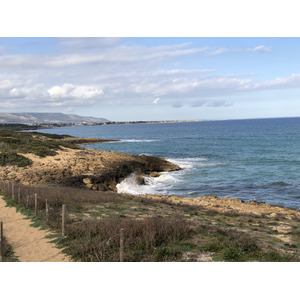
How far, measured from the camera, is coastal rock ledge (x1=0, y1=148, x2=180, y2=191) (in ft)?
103

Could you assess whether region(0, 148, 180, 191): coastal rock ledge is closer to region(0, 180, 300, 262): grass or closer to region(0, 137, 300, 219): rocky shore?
region(0, 137, 300, 219): rocky shore

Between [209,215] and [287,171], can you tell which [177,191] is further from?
[287,171]

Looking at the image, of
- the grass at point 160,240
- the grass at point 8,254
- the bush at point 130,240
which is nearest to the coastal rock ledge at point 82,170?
the grass at point 160,240

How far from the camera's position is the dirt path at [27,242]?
10641 mm

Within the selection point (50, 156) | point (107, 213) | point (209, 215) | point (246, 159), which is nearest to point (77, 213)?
point (107, 213)

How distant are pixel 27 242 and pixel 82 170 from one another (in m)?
23.4

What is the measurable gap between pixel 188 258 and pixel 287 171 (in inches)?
1377

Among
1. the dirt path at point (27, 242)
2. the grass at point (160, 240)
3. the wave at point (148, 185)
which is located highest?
the grass at point (160, 240)

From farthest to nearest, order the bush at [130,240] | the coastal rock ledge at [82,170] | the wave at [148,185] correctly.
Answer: the wave at [148,185] < the coastal rock ledge at [82,170] < the bush at [130,240]

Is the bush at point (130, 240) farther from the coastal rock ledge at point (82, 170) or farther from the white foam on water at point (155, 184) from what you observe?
the white foam on water at point (155, 184)

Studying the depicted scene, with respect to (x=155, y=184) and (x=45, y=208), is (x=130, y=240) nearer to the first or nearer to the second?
(x=45, y=208)

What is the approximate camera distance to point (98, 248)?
1035 cm

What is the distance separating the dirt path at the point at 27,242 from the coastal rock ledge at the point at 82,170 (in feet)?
48.1

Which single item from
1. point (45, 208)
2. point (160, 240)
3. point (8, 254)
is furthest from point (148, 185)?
point (8, 254)
